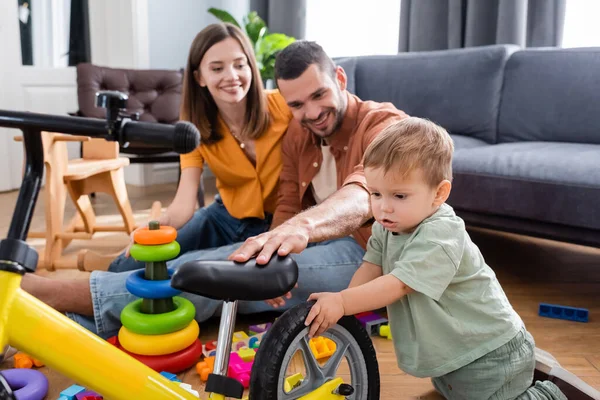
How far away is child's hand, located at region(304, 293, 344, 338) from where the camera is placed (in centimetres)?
91

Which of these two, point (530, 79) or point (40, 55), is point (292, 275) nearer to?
point (530, 79)

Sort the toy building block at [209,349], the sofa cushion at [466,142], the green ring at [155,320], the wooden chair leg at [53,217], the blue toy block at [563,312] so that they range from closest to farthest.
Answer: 1. the green ring at [155,320]
2. the toy building block at [209,349]
3. the blue toy block at [563,312]
4. the wooden chair leg at [53,217]
5. the sofa cushion at [466,142]

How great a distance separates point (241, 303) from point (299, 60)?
2.26 ft

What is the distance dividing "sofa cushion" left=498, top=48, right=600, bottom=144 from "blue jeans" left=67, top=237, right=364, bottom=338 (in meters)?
1.18

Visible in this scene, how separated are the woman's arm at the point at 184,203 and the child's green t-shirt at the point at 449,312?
31.4 inches

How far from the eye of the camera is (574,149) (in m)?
2.02

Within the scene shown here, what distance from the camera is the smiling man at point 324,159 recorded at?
1.24m

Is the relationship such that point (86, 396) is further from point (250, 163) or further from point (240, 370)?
point (250, 163)

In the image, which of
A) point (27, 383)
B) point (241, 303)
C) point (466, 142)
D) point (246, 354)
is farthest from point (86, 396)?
point (466, 142)

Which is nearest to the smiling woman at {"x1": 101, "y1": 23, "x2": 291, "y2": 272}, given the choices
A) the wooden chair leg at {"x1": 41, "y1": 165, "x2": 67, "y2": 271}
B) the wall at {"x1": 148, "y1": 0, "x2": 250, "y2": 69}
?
the wooden chair leg at {"x1": 41, "y1": 165, "x2": 67, "y2": 271}

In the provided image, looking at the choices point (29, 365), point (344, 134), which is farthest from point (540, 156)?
point (29, 365)

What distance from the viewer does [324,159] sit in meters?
1.59

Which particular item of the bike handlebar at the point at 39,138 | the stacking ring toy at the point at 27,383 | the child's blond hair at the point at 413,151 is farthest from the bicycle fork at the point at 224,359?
the stacking ring toy at the point at 27,383

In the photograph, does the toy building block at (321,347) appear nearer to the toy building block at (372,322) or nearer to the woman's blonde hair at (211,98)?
the toy building block at (372,322)
